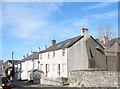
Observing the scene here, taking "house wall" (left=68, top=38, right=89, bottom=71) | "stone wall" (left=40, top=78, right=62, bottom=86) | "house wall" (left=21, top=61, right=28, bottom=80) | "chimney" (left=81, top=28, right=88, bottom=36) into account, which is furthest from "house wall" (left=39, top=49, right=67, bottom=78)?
"house wall" (left=21, top=61, right=28, bottom=80)

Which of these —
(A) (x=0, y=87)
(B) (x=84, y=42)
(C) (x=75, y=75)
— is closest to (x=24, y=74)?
(B) (x=84, y=42)

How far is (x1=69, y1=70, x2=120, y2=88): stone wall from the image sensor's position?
55.7ft

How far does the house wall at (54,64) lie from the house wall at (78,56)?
2.97ft

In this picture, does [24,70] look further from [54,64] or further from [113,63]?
[113,63]

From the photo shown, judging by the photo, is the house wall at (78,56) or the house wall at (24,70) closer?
the house wall at (78,56)

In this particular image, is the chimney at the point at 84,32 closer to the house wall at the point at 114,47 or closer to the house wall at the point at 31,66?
the house wall at the point at 114,47

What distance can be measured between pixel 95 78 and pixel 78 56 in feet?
36.4

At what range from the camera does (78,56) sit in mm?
29875

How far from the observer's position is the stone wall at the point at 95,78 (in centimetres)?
1697

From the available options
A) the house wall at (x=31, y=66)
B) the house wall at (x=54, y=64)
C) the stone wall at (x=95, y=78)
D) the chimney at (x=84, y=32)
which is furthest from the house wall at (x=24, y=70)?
the stone wall at (x=95, y=78)

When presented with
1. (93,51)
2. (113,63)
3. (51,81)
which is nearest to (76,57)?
(93,51)

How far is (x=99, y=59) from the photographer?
2766 centimetres

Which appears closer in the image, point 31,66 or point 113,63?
point 113,63

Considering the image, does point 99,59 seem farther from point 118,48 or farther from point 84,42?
point 118,48
